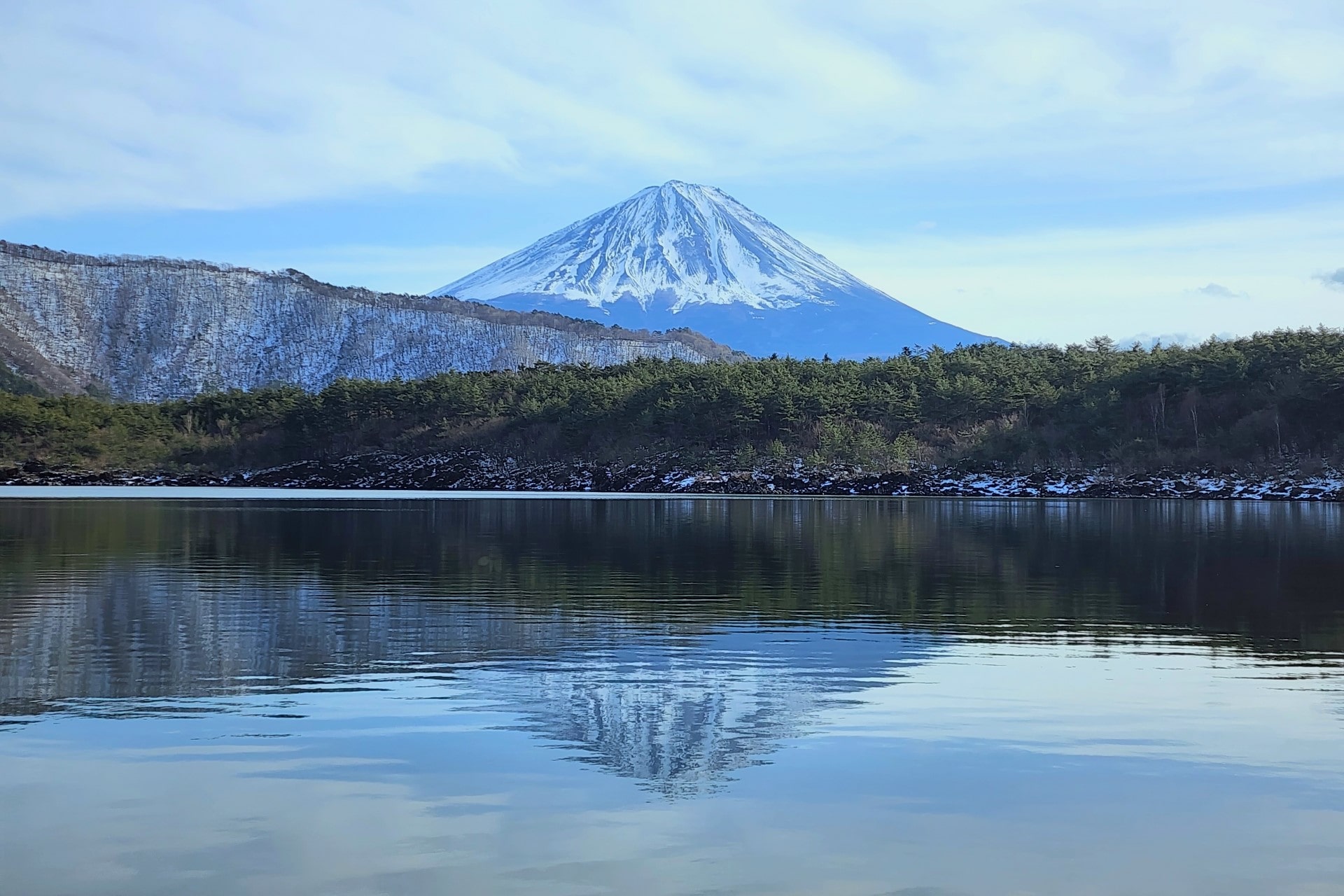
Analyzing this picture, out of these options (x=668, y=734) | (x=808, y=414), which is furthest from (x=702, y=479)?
(x=668, y=734)

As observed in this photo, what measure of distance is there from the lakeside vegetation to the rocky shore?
1810mm

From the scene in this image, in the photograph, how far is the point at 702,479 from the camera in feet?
314

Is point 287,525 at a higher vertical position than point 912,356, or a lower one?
lower

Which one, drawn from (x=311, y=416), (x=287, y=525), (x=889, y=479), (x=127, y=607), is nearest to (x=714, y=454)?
(x=889, y=479)

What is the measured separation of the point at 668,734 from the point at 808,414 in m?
92.2

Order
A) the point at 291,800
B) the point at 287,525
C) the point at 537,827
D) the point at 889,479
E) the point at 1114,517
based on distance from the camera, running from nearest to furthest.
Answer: the point at 537,827 < the point at 291,800 < the point at 287,525 < the point at 1114,517 < the point at 889,479

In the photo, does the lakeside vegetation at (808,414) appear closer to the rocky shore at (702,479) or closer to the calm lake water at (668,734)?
the rocky shore at (702,479)

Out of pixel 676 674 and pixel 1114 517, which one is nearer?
pixel 676 674

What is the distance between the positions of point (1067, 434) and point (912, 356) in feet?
82.8

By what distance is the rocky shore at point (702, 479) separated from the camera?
275 feet

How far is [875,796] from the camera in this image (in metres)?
9.16

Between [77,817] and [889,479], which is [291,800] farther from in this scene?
[889,479]

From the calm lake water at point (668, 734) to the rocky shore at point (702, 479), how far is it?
205 ft

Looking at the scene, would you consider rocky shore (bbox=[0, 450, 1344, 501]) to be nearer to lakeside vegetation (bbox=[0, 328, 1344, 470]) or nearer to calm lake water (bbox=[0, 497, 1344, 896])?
lakeside vegetation (bbox=[0, 328, 1344, 470])
